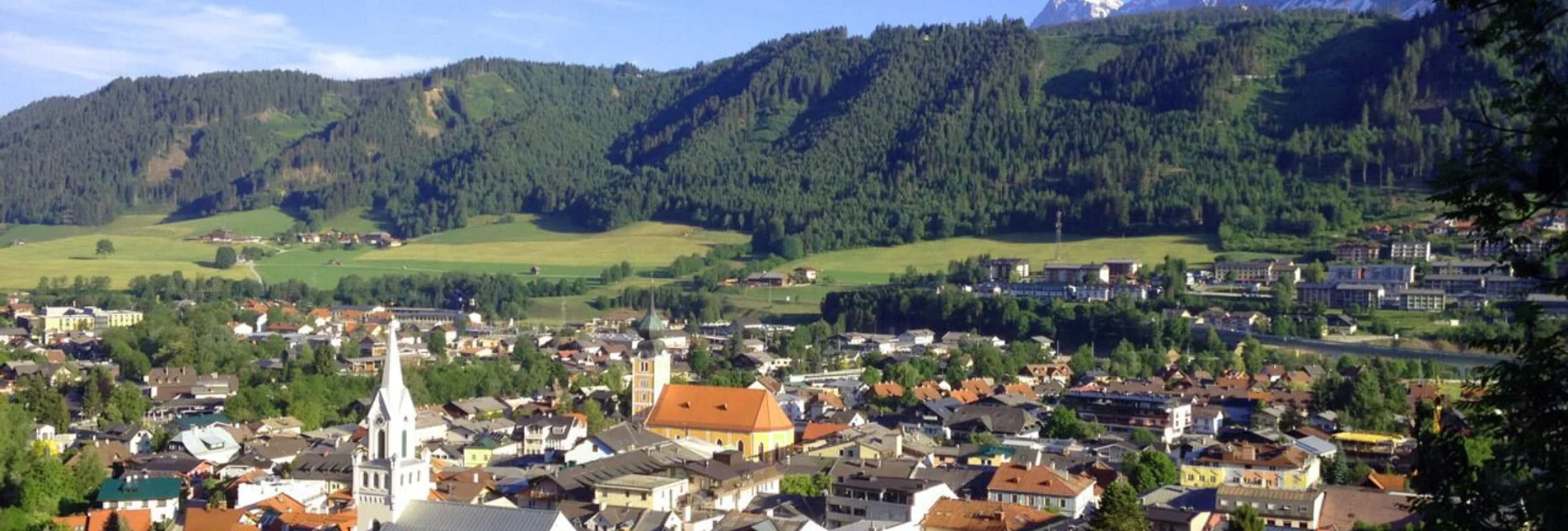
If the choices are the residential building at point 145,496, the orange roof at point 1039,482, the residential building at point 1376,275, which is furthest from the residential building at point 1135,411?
the residential building at point 1376,275

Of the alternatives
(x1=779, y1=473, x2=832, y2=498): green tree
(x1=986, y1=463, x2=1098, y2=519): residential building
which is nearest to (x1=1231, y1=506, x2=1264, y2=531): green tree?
(x1=986, y1=463, x2=1098, y2=519): residential building

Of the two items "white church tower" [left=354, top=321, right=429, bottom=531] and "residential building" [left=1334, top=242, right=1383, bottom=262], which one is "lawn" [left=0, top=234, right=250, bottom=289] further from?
"white church tower" [left=354, top=321, right=429, bottom=531]

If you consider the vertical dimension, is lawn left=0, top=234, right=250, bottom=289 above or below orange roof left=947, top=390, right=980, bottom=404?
above

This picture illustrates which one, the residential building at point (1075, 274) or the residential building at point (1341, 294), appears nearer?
the residential building at point (1341, 294)

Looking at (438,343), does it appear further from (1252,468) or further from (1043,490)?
(1043,490)

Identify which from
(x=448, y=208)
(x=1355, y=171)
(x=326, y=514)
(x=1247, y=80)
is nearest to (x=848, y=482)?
(x=326, y=514)

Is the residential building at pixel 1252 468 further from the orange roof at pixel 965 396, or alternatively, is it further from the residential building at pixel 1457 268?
the residential building at pixel 1457 268

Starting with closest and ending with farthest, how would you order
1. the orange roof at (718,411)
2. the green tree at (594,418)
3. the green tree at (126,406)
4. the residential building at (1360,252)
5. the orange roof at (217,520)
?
the orange roof at (217,520), the orange roof at (718,411), the green tree at (594,418), the green tree at (126,406), the residential building at (1360,252)
